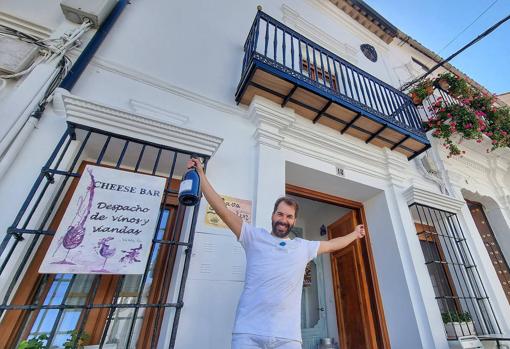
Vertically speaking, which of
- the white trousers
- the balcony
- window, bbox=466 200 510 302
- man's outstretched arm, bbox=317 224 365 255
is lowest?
the white trousers

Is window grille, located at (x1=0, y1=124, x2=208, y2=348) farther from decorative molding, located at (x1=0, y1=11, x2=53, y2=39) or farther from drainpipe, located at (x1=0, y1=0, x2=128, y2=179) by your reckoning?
decorative molding, located at (x1=0, y1=11, x2=53, y2=39)

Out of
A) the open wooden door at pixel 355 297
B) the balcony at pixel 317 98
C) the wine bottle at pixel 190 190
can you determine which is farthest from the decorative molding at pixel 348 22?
the wine bottle at pixel 190 190

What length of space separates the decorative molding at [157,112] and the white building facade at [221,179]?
1 cm

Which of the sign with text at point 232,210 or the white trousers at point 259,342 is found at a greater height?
the sign with text at point 232,210

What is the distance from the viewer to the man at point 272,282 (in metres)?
1.04

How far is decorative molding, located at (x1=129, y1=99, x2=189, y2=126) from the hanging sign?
0.66 metres

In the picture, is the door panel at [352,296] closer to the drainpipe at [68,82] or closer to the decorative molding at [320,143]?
the decorative molding at [320,143]

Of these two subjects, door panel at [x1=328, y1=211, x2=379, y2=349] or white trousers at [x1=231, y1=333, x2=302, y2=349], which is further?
door panel at [x1=328, y1=211, x2=379, y2=349]

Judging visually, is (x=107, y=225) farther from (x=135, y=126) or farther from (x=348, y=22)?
(x=348, y=22)

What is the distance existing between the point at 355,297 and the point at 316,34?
4.65 m

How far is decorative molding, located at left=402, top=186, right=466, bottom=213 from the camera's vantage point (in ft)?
10.2

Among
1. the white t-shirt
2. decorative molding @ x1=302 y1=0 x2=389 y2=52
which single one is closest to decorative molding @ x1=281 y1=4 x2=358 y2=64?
decorative molding @ x1=302 y1=0 x2=389 y2=52

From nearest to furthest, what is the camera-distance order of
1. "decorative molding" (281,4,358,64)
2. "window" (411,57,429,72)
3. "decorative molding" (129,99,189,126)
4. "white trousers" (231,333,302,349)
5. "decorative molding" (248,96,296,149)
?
"white trousers" (231,333,302,349) → "decorative molding" (129,99,189,126) → "decorative molding" (248,96,296,149) → "decorative molding" (281,4,358,64) → "window" (411,57,429,72)

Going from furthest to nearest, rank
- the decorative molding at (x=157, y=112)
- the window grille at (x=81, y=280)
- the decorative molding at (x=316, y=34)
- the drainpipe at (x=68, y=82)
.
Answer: the decorative molding at (x=316, y=34)
the decorative molding at (x=157, y=112)
the drainpipe at (x=68, y=82)
the window grille at (x=81, y=280)
